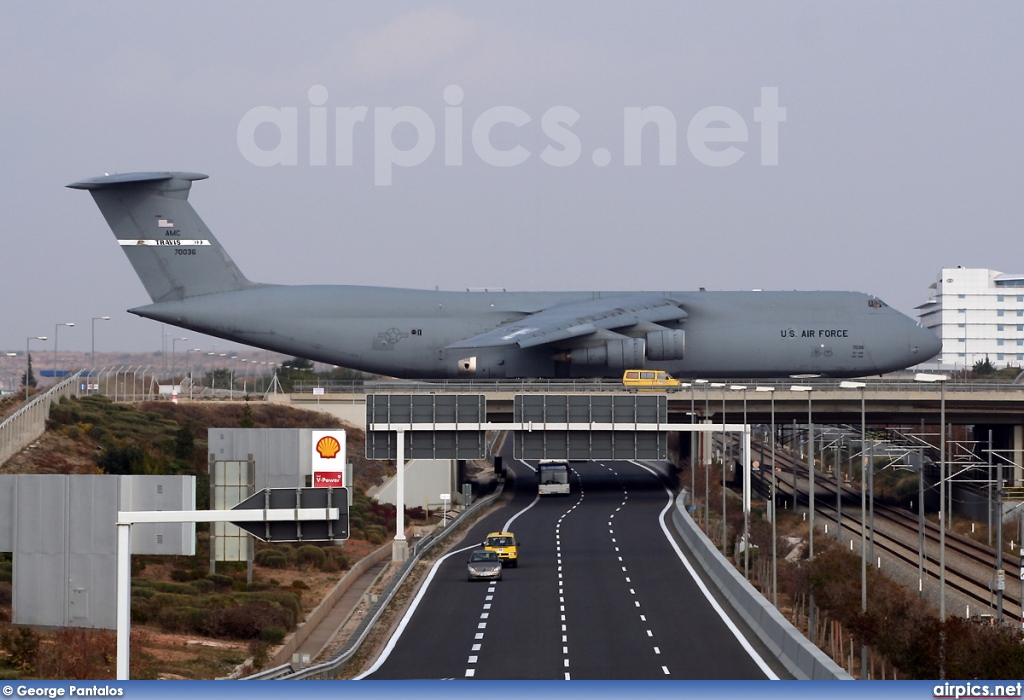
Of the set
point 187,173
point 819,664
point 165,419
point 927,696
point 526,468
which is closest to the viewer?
point 927,696

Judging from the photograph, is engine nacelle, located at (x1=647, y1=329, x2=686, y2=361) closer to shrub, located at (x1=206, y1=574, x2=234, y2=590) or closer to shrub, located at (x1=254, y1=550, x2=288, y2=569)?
shrub, located at (x1=254, y1=550, x2=288, y2=569)

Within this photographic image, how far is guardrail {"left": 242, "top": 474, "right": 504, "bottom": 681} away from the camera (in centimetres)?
2756

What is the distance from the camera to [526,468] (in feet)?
403

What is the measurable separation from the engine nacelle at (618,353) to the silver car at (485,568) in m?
25.5

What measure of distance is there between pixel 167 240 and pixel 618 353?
26.5 m

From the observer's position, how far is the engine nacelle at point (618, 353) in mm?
72312

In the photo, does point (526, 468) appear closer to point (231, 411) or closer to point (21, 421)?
point (231, 411)

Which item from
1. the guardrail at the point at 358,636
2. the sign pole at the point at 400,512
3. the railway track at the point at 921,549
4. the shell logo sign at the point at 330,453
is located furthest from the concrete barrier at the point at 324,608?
the railway track at the point at 921,549

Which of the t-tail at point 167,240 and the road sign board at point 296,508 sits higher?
the t-tail at point 167,240

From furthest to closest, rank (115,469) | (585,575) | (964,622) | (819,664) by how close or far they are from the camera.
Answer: (115,469) → (585,575) → (964,622) → (819,664)

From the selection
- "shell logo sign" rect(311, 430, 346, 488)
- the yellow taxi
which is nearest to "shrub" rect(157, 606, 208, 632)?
"shell logo sign" rect(311, 430, 346, 488)

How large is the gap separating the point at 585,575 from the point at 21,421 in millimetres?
33359

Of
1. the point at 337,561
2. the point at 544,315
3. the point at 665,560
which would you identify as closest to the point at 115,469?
the point at 337,561

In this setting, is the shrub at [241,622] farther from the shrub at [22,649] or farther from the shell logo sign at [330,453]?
the shrub at [22,649]
